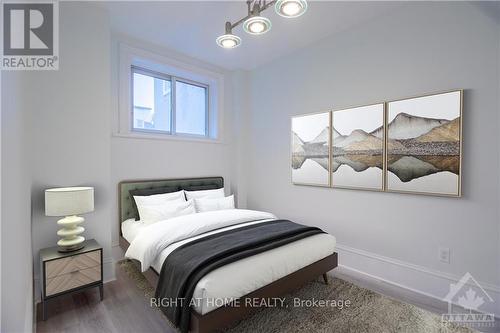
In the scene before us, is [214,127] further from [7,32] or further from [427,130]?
[427,130]

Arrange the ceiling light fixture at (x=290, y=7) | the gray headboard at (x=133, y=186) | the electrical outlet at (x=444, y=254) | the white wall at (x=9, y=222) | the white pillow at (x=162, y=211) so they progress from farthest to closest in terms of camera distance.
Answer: the gray headboard at (x=133, y=186) < the white pillow at (x=162, y=211) < the electrical outlet at (x=444, y=254) < the ceiling light fixture at (x=290, y=7) < the white wall at (x=9, y=222)

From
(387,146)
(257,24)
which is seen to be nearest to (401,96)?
(387,146)

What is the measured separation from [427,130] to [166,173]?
3102 millimetres

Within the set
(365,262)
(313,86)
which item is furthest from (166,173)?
(365,262)

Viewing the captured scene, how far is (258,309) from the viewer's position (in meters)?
2.01

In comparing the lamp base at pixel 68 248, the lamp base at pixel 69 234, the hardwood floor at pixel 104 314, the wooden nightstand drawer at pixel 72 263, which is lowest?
the hardwood floor at pixel 104 314

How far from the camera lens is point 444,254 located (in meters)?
2.25

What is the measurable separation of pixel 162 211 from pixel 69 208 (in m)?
0.91

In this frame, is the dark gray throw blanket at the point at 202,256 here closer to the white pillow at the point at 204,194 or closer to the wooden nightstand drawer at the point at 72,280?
the wooden nightstand drawer at the point at 72,280

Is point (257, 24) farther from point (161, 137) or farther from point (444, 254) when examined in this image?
point (444, 254)

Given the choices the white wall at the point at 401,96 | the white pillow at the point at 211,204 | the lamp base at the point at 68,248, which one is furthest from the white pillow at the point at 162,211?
the white wall at the point at 401,96

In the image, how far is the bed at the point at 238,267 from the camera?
1571 mm

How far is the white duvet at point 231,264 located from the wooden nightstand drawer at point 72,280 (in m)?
0.30

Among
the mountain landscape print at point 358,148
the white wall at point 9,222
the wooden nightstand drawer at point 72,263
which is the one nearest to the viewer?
the white wall at point 9,222
